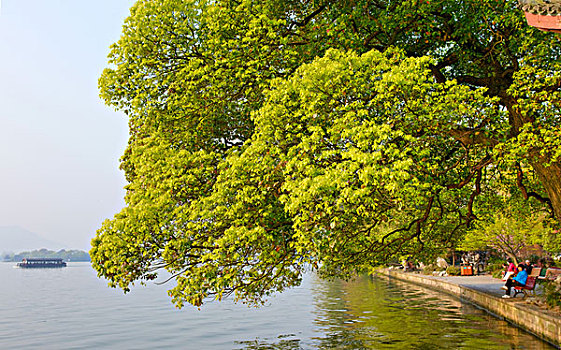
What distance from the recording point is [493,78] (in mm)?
16875

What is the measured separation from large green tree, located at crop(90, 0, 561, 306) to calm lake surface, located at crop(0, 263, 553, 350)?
558 cm

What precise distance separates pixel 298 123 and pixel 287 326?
17.5 m

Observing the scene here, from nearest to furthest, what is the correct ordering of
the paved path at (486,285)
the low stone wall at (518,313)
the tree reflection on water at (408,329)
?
1. the low stone wall at (518,313)
2. the tree reflection on water at (408,329)
3. the paved path at (486,285)

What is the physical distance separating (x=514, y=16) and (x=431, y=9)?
2.09 metres

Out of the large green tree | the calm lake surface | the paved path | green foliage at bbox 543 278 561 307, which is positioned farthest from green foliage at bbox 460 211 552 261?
the large green tree

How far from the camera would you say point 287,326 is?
2886 cm

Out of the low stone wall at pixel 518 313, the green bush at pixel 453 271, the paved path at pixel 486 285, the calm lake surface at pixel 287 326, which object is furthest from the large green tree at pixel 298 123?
the green bush at pixel 453 271

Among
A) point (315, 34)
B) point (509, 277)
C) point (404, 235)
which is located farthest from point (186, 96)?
point (509, 277)

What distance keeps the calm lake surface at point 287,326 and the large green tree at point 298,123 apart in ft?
18.3

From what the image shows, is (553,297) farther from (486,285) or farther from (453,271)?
(453,271)

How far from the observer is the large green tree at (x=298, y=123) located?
500 inches

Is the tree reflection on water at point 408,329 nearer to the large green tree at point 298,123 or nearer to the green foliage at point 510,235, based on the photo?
the large green tree at point 298,123

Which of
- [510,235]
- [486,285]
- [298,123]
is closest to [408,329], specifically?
[298,123]

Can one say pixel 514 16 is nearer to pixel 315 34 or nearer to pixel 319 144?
pixel 315 34
